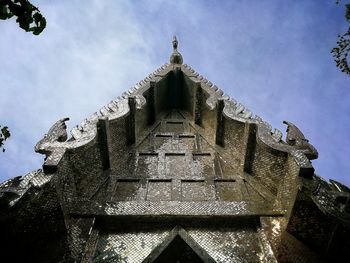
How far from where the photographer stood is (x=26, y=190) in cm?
438

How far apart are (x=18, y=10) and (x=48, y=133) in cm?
300

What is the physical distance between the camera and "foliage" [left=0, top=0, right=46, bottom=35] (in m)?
3.13

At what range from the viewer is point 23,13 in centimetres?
315

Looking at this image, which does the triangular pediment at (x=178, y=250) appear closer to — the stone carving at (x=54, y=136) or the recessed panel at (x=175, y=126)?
the stone carving at (x=54, y=136)

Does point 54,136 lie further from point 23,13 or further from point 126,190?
point 23,13

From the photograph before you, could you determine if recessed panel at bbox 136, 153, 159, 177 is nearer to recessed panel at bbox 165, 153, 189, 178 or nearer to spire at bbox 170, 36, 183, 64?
recessed panel at bbox 165, 153, 189, 178

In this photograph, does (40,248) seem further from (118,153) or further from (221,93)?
(221,93)

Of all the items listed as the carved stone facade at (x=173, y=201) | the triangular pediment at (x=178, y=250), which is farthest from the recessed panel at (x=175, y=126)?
the triangular pediment at (x=178, y=250)

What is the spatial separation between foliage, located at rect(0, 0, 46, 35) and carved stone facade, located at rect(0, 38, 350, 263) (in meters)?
2.10

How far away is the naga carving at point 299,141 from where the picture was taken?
5.30 m

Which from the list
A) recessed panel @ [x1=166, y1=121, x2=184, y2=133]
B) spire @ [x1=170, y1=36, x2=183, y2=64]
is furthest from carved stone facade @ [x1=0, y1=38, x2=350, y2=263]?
spire @ [x1=170, y1=36, x2=183, y2=64]

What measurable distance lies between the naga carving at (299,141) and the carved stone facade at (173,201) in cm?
2

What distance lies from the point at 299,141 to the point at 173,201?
235 cm

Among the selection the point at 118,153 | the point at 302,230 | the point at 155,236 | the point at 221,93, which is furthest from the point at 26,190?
the point at 221,93
